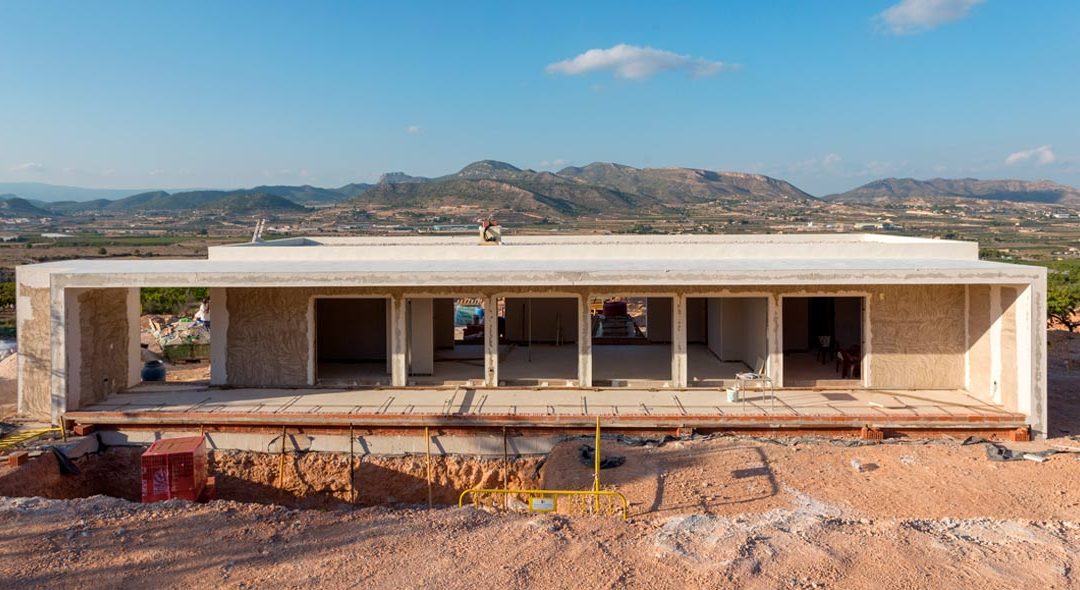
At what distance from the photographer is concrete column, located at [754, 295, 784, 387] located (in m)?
14.4

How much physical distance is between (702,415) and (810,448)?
173 cm

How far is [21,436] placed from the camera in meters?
12.6

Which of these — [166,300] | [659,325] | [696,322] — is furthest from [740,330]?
[166,300]

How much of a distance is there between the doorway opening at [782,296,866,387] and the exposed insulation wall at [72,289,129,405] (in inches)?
502

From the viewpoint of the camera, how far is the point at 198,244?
85938 mm

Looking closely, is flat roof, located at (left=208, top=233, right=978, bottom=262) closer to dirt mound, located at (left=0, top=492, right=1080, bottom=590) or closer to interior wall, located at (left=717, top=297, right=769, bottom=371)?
interior wall, located at (left=717, top=297, right=769, bottom=371)

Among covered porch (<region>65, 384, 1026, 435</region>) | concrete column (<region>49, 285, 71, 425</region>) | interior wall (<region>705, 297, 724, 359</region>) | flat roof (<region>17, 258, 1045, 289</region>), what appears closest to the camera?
covered porch (<region>65, 384, 1026, 435</region>)

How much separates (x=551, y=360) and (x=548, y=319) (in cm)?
266

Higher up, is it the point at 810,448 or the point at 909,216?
the point at 909,216

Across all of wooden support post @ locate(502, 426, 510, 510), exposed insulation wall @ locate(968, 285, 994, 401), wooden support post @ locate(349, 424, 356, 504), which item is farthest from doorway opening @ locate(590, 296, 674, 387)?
exposed insulation wall @ locate(968, 285, 994, 401)

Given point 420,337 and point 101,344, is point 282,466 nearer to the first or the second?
point 420,337

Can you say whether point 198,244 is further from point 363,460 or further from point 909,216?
point 909,216

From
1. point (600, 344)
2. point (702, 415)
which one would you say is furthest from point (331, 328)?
point (702, 415)

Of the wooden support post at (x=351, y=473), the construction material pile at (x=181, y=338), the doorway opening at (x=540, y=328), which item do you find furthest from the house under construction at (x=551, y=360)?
the construction material pile at (x=181, y=338)
